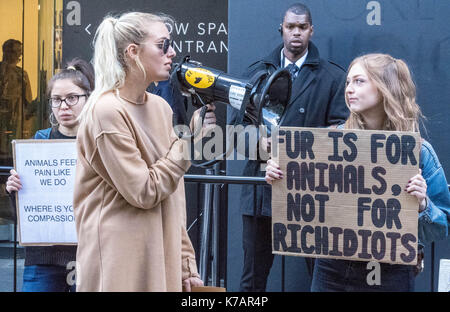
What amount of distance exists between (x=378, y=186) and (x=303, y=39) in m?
2.36

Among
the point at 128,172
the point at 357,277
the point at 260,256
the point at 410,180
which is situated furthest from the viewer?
the point at 260,256

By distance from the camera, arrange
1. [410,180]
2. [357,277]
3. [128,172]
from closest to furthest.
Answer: [128,172]
[410,180]
[357,277]

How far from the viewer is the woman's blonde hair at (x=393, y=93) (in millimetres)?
3580

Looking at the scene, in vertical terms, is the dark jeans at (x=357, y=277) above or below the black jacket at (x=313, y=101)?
below

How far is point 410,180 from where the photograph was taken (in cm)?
346

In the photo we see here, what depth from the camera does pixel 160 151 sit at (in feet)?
10.5

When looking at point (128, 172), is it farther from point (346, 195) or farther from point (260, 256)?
point (260, 256)

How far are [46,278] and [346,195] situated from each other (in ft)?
5.98

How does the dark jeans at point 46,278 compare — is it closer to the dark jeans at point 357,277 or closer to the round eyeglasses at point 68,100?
the round eyeglasses at point 68,100

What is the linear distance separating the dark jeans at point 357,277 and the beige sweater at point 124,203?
0.83 meters

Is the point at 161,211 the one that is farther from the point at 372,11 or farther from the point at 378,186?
the point at 372,11

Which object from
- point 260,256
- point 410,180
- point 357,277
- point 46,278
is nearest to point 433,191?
point 410,180

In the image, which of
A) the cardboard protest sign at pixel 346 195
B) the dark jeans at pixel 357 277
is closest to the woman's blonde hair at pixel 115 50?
the cardboard protest sign at pixel 346 195

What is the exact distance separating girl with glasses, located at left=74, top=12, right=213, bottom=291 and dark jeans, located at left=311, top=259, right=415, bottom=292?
82cm
